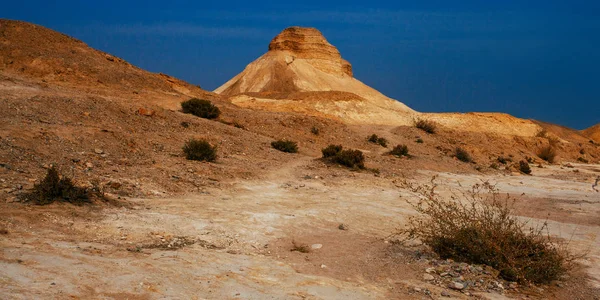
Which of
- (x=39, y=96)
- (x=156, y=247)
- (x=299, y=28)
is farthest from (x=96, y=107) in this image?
(x=299, y=28)

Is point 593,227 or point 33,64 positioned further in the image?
point 33,64

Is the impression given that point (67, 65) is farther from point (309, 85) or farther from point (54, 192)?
point (309, 85)

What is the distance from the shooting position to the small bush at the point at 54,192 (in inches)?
275

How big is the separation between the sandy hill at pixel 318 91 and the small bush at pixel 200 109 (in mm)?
11474

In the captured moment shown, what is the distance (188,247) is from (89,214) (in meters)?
1.82

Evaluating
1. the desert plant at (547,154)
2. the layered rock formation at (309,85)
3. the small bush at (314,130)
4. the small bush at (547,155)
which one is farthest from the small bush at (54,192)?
the desert plant at (547,154)

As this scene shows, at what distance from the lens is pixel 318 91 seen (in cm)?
4072

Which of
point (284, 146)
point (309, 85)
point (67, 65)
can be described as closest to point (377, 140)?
point (284, 146)

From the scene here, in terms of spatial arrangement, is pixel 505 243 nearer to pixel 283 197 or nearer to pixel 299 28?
pixel 283 197

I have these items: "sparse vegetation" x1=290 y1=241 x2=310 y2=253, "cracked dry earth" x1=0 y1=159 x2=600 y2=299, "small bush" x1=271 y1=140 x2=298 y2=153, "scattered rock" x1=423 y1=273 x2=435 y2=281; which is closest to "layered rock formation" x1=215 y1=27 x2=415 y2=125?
"small bush" x1=271 y1=140 x2=298 y2=153

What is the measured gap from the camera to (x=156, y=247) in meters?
5.95

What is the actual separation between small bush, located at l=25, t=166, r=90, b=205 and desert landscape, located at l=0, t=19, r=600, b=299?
0.07 metres

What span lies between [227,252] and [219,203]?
2.88 meters

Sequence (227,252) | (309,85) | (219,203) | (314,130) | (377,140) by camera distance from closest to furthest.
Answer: (227,252)
(219,203)
(314,130)
(377,140)
(309,85)
